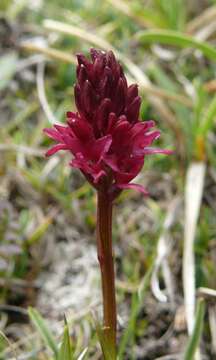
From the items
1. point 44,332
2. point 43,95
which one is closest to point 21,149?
point 43,95

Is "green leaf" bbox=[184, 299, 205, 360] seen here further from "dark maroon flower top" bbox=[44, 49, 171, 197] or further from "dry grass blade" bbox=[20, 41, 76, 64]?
"dry grass blade" bbox=[20, 41, 76, 64]

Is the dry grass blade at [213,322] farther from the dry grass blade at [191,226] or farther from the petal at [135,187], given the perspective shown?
the petal at [135,187]

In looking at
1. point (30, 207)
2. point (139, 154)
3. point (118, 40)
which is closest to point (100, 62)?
point (139, 154)

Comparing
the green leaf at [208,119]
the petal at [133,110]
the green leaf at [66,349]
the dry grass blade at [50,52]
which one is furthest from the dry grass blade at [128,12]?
the green leaf at [66,349]

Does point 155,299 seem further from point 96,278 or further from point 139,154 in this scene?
point 139,154

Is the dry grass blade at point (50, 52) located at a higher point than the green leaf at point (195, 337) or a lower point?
higher
